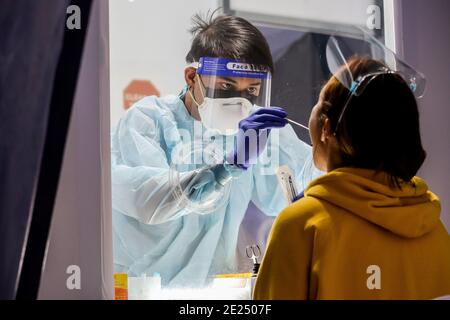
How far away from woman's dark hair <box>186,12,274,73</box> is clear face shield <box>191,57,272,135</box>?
0.09 ft

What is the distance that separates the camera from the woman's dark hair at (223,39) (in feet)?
7.11

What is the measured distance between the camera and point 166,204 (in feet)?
6.99

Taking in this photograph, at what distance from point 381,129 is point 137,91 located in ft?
3.17

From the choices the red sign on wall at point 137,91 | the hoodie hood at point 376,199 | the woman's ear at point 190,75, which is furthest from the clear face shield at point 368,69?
the red sign on wall at point 137,91

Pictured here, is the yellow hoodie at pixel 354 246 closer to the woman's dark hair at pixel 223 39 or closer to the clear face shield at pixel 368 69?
the clear face shield at pixel 368 69

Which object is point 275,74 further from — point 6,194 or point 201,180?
point 6,194

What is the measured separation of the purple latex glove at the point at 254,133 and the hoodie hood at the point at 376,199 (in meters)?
0.74

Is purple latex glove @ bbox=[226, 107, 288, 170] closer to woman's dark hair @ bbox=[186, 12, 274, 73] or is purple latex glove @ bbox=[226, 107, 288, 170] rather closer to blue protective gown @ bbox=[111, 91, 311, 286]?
blue protective gown @ bbox=[111, 91, 311, 286]

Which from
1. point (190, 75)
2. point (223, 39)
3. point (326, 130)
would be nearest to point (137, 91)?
point (190, 75)

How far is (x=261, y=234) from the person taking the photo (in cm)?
226

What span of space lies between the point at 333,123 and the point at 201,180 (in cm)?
79
